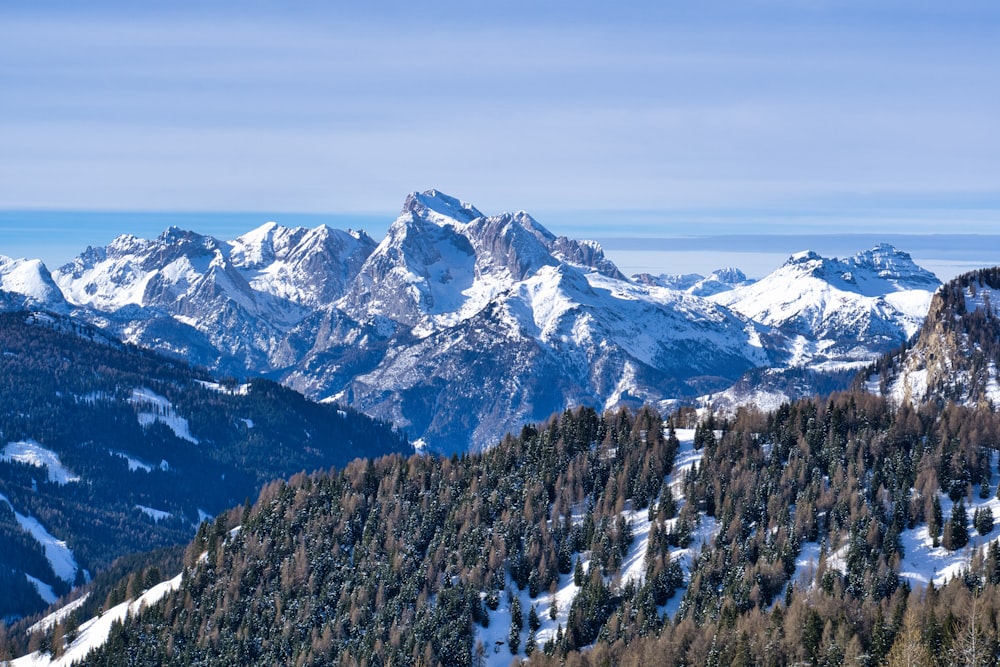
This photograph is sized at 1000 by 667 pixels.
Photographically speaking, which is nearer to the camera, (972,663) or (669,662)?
(972,663)

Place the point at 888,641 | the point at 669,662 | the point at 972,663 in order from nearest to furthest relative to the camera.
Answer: the point at 972,663 < the point at 888,641 < the point at 669,662

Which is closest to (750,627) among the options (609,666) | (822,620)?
(822,620)

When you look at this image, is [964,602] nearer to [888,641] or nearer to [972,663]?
[888,641]

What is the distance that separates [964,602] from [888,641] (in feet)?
48.0

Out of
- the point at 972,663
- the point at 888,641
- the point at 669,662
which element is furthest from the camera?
the point at 669,662

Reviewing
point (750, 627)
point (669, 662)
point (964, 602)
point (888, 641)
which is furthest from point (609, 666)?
point (964, 602)

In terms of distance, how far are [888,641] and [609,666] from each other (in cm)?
4458

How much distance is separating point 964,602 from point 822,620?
21.9 m

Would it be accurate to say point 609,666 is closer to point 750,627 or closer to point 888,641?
point 750,627

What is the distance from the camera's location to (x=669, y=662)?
196500 mm

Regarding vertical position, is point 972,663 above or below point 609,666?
above

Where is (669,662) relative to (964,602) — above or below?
below

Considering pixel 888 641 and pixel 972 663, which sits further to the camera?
pixel 888 641

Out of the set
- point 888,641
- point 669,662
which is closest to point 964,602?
point 888,641
